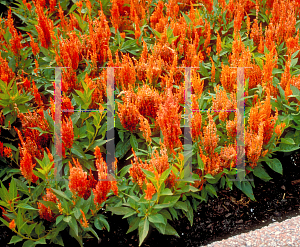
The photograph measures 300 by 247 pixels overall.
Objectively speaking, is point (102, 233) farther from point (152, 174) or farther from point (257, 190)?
point (257, 190)

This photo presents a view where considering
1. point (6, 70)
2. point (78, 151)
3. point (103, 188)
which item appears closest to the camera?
point (103, 188)

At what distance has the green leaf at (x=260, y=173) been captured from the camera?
120 inches

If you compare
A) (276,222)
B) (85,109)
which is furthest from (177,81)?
(276,222)

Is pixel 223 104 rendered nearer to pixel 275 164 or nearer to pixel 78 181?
pixel 275 164

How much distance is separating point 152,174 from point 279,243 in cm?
122

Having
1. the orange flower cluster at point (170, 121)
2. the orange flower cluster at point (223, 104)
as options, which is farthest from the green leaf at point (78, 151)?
the orange flower cluster at point (223, 104)

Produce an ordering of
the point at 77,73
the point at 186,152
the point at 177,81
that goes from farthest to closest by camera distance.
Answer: the point at 77,73, the point at 177,81, the point at 186,152

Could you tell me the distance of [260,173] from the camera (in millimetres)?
3066

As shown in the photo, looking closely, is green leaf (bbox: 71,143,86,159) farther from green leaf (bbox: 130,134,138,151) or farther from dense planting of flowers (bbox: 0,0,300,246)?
green leaf (bbox: 130,134,138,151)

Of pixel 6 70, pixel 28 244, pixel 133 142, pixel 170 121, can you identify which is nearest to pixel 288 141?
pixel 170 121

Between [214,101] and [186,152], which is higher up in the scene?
[214,101]

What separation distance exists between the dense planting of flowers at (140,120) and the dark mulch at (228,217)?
0.43ft

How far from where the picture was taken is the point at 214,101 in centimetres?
314

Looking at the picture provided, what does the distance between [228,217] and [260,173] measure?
55 centimetres
